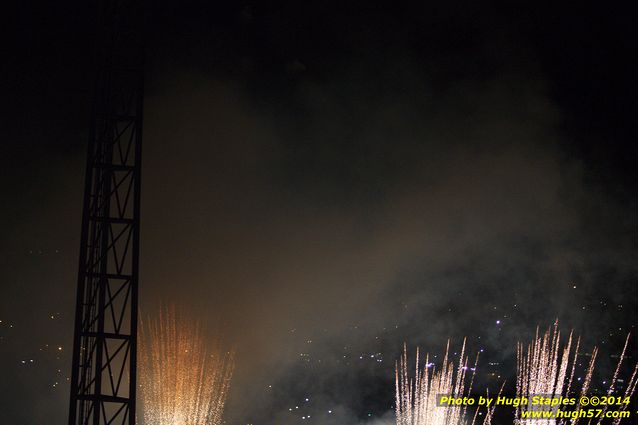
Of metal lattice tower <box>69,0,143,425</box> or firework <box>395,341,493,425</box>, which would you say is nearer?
metal lattice tower <box>69,0,143,425</box>

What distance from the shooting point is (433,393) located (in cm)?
2478

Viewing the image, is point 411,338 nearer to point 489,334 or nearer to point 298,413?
point 489,334

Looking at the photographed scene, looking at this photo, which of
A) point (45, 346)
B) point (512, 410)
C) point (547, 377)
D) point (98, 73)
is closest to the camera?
point (98, 73)

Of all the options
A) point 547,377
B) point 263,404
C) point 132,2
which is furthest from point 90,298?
point 263,404

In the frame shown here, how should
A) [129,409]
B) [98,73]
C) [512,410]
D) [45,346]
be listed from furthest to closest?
1. [512,410]
2. [45,346]
3. [98,73]
4. [129,409]

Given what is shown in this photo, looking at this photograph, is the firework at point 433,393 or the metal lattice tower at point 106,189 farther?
the firework at point 433,393

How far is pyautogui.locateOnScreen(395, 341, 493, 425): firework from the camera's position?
851 inches

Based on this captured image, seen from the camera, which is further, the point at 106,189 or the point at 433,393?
the point at 433,393

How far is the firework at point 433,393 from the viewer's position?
70.9 feet

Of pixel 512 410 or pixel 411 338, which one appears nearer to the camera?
pixel 512 410

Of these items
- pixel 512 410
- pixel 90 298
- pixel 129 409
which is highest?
pixel 512 410

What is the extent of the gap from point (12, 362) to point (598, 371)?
2302 cm

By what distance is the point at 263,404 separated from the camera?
1157 inches

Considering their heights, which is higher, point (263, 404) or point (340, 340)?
point (340, 340)
